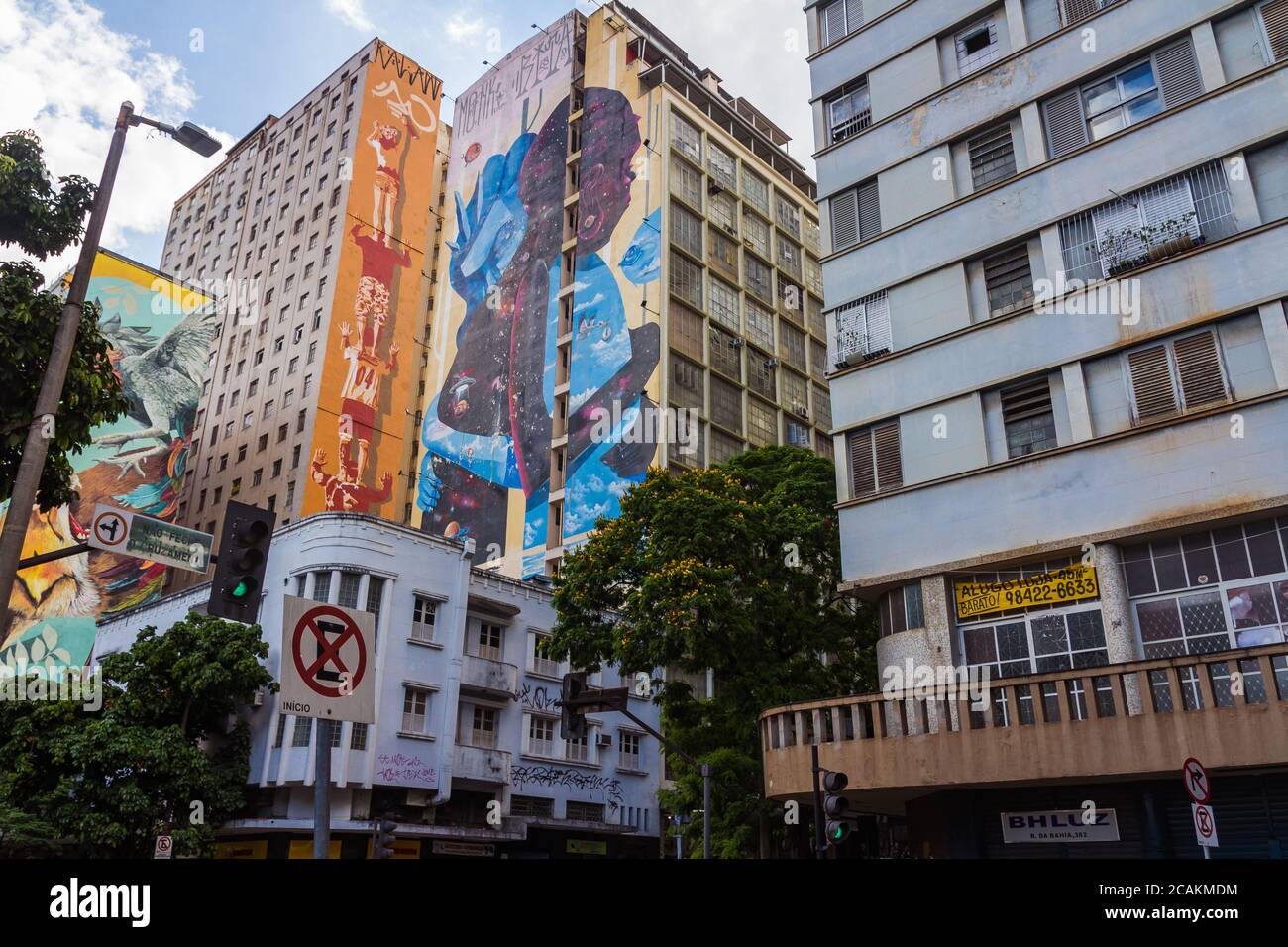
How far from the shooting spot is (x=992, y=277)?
74.4 ft

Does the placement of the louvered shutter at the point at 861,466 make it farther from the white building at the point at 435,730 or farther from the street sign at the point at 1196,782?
the white building at the point at 435,730

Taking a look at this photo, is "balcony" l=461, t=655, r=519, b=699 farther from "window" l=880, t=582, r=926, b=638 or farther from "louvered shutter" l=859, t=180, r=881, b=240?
"louvered shutter" l=859, t=180, r=881, b=240

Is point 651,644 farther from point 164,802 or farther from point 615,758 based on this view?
point 615,758

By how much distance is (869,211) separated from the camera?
2578 cm

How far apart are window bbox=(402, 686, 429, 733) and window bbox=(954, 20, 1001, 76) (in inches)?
1046

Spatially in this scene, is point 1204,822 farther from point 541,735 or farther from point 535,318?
point 535,318

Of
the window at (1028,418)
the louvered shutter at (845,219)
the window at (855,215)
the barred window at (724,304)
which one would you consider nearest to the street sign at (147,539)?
the window at (1028,418)

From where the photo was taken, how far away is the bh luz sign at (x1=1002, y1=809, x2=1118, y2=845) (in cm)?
1744

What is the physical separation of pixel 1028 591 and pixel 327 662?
1624 centimetres

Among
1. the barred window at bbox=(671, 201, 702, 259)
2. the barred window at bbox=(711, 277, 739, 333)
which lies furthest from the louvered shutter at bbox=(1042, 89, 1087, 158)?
the barred window at bbox=(711, 277, 739, 333)

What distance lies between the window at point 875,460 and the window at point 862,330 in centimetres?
196

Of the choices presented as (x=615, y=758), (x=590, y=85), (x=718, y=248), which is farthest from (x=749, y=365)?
(x=615, y=758)

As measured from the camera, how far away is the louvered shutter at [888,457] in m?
22.7

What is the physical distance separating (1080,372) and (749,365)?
134ft
